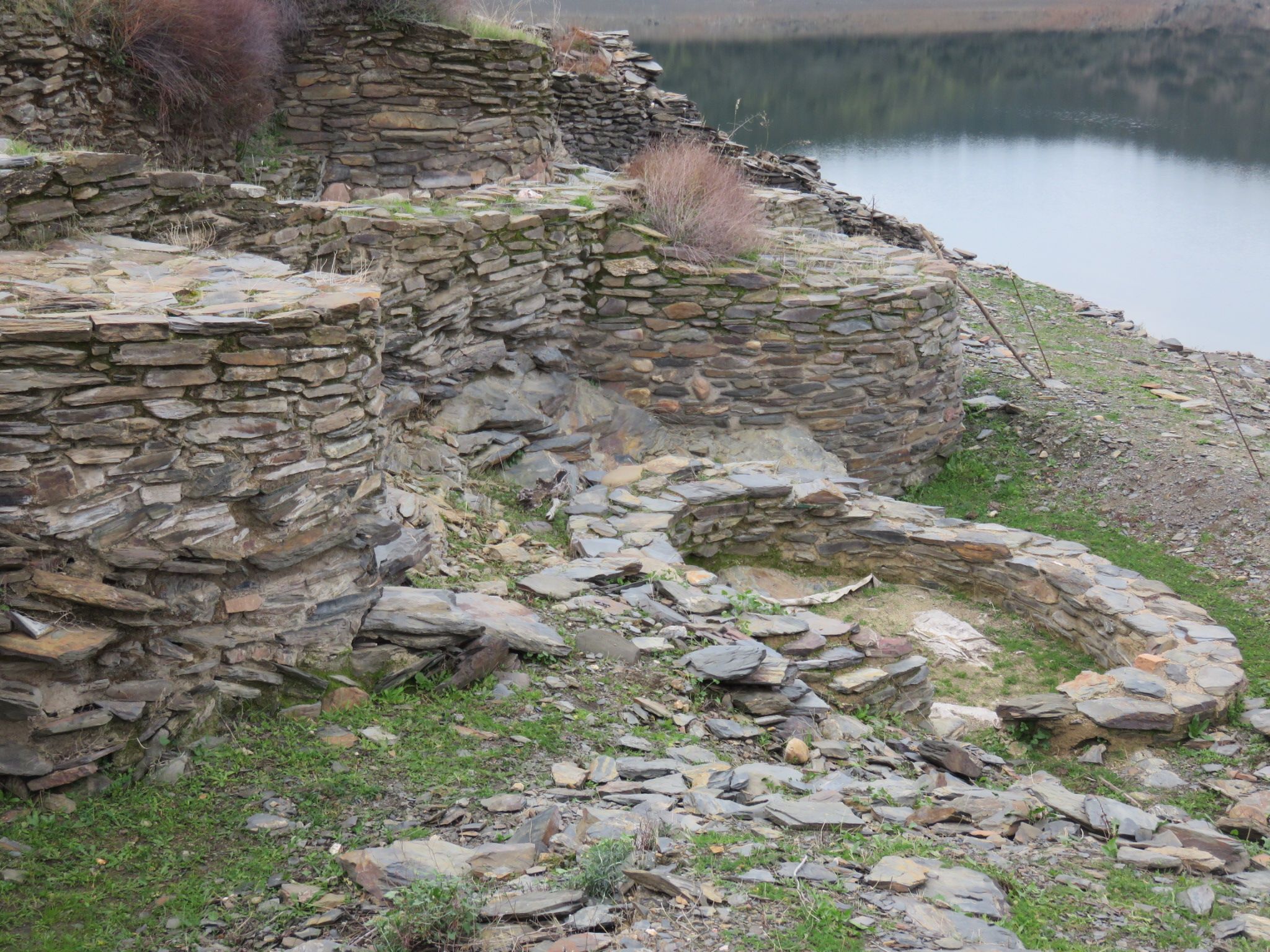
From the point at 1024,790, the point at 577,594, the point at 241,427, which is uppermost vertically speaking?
the point at 241,427

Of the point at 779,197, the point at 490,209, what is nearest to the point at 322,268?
the point at 490,209

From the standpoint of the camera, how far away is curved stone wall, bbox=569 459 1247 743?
6.28 metres

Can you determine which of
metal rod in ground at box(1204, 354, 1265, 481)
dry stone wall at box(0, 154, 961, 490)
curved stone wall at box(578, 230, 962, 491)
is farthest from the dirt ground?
curved stone wall at box(578, 230, 962, 491)

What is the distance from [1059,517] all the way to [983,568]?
1.87 metres

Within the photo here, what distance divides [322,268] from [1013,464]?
7064 millimetres

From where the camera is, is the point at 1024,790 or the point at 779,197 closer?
the point at 1024,790

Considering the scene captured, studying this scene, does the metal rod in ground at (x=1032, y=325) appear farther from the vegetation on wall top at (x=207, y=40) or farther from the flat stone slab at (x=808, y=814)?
the flat stone slab at (x=808, y=814)

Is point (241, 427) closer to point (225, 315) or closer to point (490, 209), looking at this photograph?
point (225, 315)

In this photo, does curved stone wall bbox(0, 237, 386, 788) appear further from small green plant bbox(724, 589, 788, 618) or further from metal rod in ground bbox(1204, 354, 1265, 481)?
metal rod in ground bbox(1204, 354, 1265, 481)

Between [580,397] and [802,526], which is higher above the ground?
[580,397]

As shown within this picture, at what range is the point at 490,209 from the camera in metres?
8.33

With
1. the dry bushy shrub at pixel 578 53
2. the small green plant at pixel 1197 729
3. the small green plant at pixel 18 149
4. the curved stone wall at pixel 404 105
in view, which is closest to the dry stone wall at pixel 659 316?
the curved stone wall at pixel 404 105

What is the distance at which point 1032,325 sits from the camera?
1412cm

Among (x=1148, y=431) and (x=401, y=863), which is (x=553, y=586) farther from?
(x=1148, y=431)
